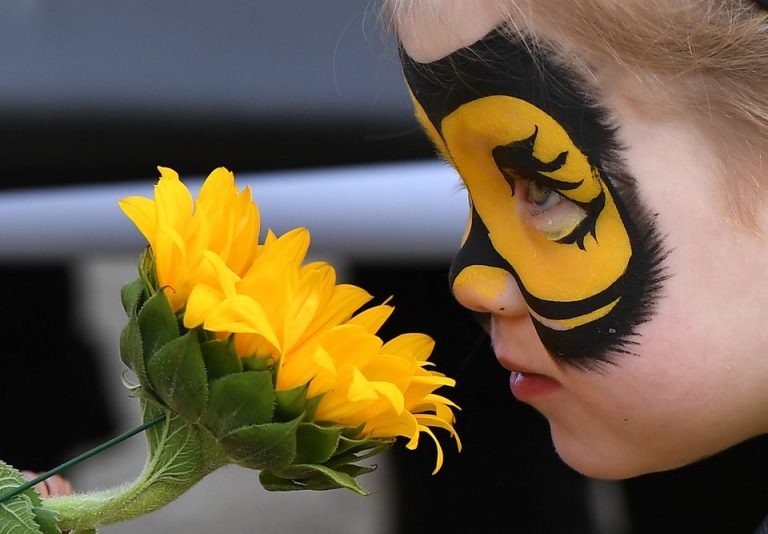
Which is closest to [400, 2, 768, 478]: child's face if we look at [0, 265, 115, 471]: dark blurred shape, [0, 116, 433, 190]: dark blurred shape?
[0, 116, 433, 190]: dark blurred shape

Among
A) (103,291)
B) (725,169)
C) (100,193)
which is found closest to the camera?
(725,169)

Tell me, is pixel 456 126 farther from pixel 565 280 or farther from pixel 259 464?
pixel 259 464

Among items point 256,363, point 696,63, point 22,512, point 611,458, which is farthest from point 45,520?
point 696,63

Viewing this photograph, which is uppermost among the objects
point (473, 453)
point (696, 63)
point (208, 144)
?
point (208, 144)

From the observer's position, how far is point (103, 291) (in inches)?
83.5

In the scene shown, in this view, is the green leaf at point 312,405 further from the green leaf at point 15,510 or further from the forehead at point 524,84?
the forehead at point 524,84

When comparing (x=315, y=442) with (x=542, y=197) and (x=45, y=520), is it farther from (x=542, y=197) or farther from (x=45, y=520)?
(x=542, y=197)

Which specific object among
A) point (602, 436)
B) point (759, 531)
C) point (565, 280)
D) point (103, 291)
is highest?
point (103, 291)

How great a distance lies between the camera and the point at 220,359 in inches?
40.9

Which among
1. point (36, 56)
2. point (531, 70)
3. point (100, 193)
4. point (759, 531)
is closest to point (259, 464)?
point (531, 70)

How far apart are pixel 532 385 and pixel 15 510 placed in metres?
0.61

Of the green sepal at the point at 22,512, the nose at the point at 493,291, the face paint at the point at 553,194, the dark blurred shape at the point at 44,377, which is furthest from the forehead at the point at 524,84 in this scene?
the dark blurred shape at the point at 44,377

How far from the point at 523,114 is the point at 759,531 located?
0.57 m

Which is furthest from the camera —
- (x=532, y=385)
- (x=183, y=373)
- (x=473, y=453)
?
(x=473, y=453)
